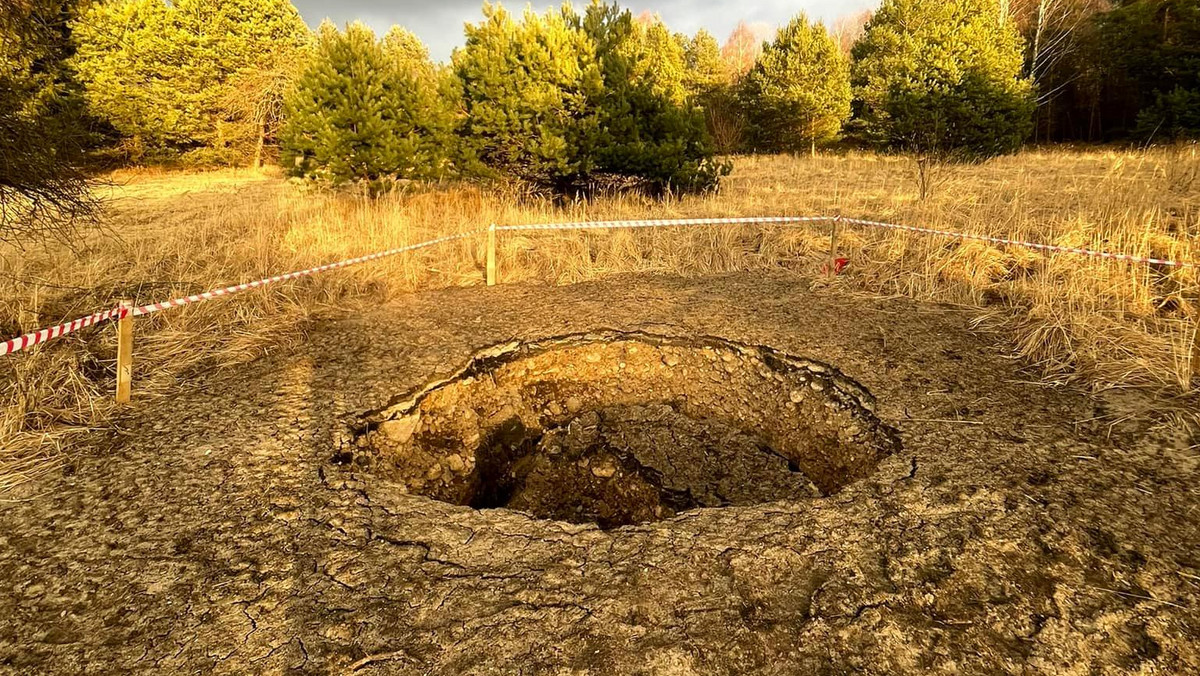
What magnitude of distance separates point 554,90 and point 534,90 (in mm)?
275

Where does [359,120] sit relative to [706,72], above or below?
below

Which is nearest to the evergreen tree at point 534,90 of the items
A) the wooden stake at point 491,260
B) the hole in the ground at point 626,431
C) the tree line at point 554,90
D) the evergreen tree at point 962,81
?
the tree line at point 554,90

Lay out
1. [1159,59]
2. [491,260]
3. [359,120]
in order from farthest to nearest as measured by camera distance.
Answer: [1159,59] < [359,120] < [491,260]

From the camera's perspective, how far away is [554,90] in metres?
7.95

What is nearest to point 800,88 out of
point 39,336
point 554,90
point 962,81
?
point 962,81

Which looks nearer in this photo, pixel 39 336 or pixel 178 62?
pixel 39 336

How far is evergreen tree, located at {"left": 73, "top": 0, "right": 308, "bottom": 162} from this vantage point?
1619 centimetres

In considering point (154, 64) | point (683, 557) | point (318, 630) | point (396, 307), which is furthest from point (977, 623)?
point (154, 64)

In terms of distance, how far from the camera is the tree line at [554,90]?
8.02 metres

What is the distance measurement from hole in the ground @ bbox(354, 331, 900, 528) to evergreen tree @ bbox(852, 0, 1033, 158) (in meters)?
11.6

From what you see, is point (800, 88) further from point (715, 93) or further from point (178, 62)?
point (178, 62)

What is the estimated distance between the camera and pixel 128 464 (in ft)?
8.70

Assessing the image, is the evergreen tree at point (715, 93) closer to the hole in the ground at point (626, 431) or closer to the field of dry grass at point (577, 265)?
the field of dry grass at point (577, 265)

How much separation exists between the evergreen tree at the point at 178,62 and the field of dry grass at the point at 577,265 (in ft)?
28.9
